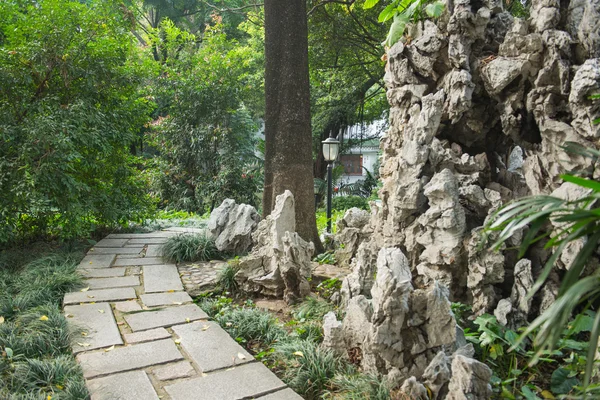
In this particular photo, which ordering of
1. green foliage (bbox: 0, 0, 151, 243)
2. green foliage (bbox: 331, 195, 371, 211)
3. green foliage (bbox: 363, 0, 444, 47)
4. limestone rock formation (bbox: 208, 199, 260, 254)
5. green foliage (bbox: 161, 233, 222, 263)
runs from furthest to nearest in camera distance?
green foliage (bbox: 331, 195, 371, 211)
limestone rock formation (bbox: 208, 199, 260, 254)
green foliage (bbox: 161, 233, 222, 263)
green foliage (bbox: 0, 0, 151, 243)
green foliage (bbox: 363, 0, 444, 47)

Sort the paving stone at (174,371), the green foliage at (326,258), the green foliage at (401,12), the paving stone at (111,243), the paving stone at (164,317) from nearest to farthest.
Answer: the paving stone at (174,371), the green foliage at (401,12), the paving stone at (164,317), the green foliage at (326,258), the paving stone at (111,243)

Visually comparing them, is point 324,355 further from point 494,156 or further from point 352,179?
point 352,179

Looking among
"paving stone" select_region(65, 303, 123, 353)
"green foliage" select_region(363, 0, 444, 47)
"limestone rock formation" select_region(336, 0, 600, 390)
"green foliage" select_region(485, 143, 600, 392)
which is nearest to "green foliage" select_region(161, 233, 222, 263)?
"paving stone" select_region(65, 303, 123, 353)

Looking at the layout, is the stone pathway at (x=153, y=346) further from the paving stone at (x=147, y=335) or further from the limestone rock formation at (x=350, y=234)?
the limestone rock formation at (x=350, y=234)

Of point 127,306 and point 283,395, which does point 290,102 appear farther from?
point 283,395

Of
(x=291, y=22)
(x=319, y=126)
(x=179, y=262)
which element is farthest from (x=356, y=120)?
(x=179, y=262)

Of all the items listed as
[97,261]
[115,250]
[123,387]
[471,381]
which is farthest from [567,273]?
[115,250]

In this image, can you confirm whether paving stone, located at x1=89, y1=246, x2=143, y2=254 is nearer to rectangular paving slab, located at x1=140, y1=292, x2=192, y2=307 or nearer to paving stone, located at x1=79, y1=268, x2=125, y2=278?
paving stone, located at x1=79, y1=268, x2=125, y2=278

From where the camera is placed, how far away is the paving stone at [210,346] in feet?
9.78

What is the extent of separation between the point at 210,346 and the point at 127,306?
4.08 ft

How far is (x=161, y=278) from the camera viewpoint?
16.0 feet

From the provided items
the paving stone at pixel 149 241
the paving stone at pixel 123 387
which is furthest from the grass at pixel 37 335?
the paving stone at pixel 149 241

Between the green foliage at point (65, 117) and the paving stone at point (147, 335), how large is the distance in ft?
8.09

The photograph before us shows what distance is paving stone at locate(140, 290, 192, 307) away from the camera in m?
4.14
